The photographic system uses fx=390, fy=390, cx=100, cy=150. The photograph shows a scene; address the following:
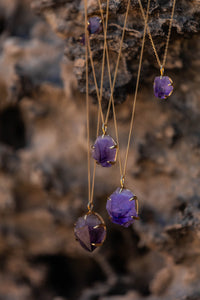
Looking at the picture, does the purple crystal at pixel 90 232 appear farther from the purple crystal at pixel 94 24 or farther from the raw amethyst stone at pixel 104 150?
the purple crystal at pixel 94 24

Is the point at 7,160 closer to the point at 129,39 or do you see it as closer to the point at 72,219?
the point at 72,219

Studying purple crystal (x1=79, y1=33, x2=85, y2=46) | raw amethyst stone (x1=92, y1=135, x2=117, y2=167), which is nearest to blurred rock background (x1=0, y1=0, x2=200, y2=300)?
purple crystal (x1=79, y1=33, x2=85, y2=46)

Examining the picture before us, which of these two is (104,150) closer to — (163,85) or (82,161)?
(163,85)

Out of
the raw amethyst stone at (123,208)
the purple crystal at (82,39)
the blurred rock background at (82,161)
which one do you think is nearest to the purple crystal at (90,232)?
the raw amethyst stone at (123,208)

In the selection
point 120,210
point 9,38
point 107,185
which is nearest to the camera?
point 120,210

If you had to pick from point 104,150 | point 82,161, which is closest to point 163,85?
point 104,150

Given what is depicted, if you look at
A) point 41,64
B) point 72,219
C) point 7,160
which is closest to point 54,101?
point 41,64

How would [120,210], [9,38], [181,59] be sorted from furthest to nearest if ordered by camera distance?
[9,38] < [181,59] < [120,210]
